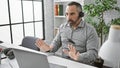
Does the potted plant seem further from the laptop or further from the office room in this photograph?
the laptop

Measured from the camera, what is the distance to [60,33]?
208 centimetres

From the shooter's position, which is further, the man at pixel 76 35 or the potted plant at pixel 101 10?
the potted plant at pixel 101 10

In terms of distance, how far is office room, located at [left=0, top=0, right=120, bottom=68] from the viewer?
88cm

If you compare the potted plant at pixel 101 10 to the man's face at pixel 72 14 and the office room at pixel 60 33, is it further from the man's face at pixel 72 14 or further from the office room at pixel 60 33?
the man's face at pixel 72 14

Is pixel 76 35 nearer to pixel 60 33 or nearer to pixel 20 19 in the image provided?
pixel 60 33

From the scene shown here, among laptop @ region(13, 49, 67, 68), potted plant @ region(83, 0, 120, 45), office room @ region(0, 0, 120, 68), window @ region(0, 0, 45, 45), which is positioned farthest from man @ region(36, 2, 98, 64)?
window @ region(0, 0, 45, 45)

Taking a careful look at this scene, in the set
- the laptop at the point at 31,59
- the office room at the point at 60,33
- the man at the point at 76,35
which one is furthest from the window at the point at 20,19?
the laptop at the point at 31,59

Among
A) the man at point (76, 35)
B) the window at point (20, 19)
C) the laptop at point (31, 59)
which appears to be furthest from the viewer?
the window at point (20, 19)

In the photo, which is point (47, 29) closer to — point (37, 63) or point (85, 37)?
point (85, 37)

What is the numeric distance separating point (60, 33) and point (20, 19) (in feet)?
4.64

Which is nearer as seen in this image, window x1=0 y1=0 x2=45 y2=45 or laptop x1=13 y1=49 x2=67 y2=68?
laptop x1=13 y1=49 x2=67 y2=68

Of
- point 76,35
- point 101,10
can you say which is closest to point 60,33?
point 76,35

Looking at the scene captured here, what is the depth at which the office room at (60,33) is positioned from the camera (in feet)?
2.90

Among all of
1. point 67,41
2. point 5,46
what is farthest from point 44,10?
point 5,46
